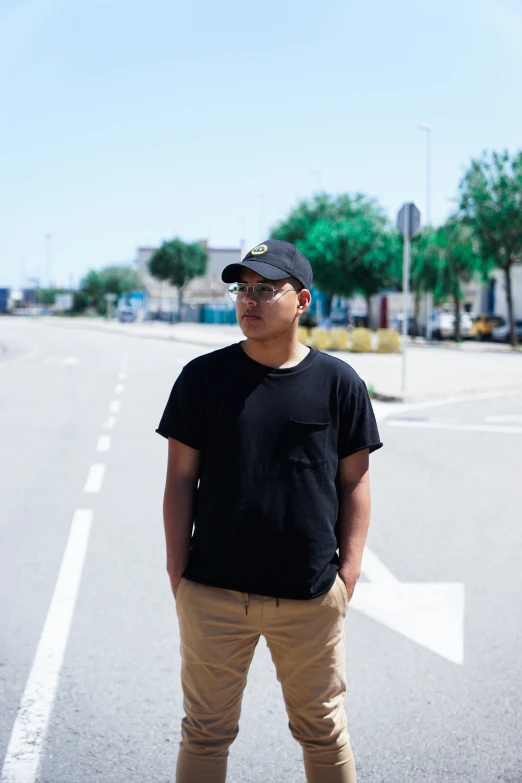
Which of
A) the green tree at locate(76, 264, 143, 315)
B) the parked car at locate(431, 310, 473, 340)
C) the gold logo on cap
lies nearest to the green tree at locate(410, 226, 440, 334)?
the parked car at locate(431, 310, 473, 340)

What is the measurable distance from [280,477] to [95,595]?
292cm

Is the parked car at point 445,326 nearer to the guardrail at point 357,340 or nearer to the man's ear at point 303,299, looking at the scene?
the guardrail at point 357,340

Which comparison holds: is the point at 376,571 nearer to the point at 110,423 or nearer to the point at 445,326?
the point at 110,423

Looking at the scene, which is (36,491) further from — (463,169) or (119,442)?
(463,169)

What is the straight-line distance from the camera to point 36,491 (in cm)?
807

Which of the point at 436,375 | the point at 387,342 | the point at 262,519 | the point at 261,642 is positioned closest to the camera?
the point at 262,519

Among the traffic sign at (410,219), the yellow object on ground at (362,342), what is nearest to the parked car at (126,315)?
the yellow object on ground at (362,342)

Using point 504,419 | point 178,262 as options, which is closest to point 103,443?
point 504,419

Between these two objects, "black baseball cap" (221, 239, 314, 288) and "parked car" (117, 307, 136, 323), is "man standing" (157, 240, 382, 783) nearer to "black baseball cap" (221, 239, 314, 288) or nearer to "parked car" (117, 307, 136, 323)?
"black baseball cap" (221, 239, 314, 288)

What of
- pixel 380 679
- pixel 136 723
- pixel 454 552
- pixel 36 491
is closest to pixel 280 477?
pixel 136 723

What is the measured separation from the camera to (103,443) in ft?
36.0

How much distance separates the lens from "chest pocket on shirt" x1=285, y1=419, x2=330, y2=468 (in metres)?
2.57

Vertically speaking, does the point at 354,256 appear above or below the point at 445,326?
above

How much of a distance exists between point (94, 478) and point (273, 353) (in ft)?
20.9
